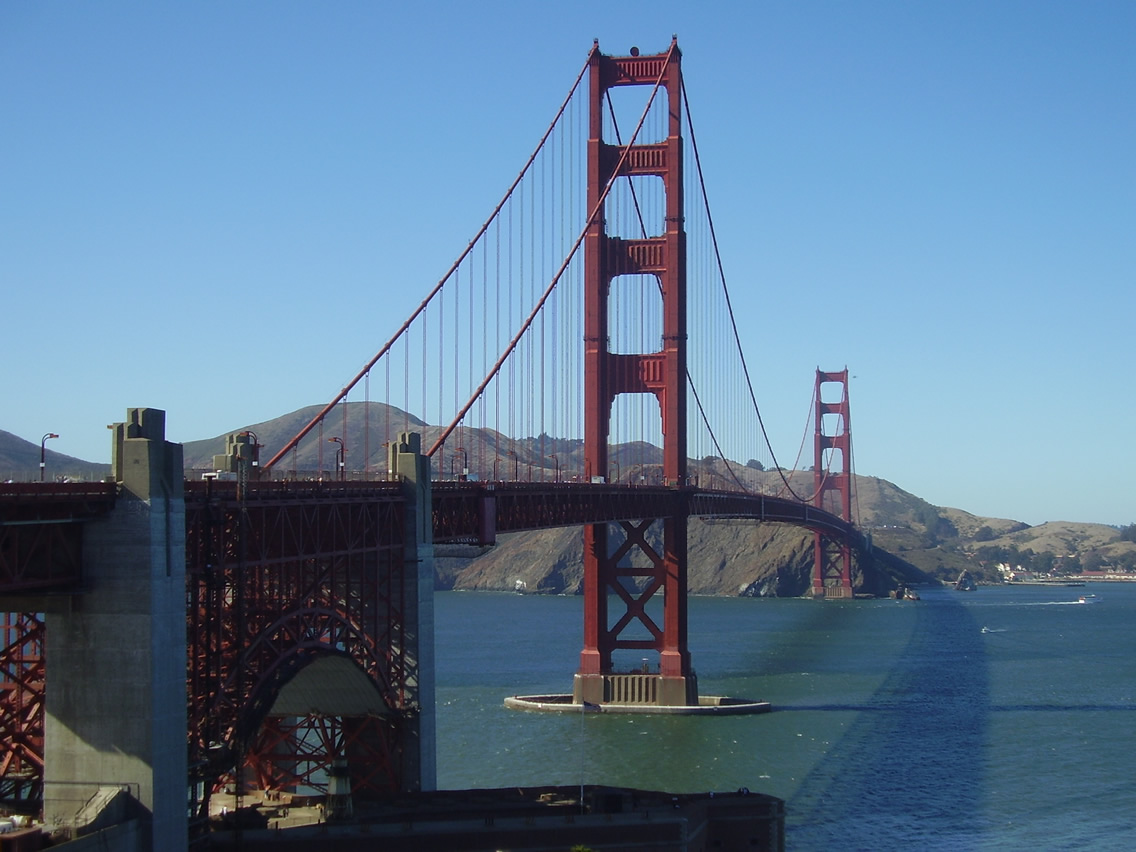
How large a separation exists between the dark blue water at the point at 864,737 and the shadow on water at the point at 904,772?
0.08 m

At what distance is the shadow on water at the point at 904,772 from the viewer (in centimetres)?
3133

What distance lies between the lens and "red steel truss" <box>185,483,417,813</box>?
21.0 metres

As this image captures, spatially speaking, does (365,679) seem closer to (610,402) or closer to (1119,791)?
(1119,791)

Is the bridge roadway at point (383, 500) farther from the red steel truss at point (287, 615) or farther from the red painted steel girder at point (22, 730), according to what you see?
the red painted steel girder at point (22, 730)

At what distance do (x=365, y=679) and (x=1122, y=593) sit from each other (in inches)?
6103

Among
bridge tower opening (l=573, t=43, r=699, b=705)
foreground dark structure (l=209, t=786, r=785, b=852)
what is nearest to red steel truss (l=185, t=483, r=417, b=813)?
foreground dark structure (l=209, t=786, r=785, b=852)

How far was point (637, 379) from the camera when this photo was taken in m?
51.8

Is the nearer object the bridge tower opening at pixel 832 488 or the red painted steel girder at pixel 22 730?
the red painted steel girder at pixel 22 730

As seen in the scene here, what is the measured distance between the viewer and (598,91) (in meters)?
53.1

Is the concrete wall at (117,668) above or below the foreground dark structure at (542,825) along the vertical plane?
above

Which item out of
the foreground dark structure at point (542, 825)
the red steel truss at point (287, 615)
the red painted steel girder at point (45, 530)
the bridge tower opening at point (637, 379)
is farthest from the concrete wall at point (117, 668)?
the bridge tower opening at point (637, 379)

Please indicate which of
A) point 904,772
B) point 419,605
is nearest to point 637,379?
point 904,772

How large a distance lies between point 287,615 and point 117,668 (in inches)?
220

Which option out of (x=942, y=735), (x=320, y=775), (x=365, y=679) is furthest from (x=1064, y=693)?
(x=365, y=679)
